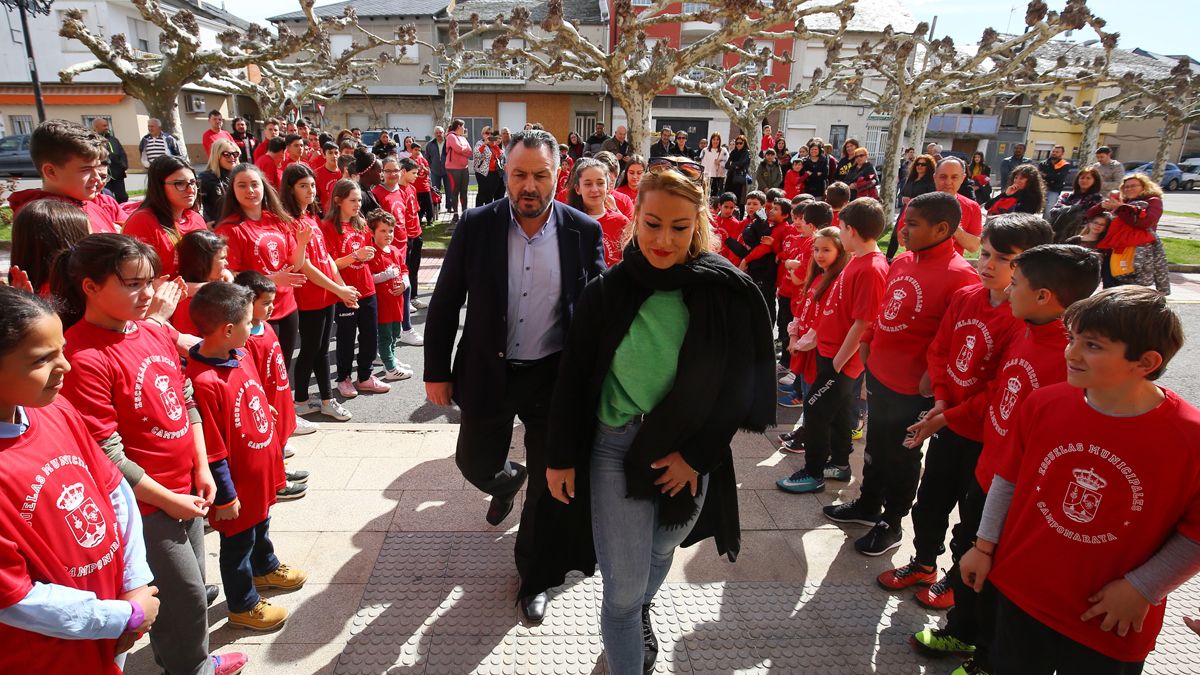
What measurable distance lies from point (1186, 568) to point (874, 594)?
1.50 meters

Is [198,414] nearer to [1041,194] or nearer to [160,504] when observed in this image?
[160,504]

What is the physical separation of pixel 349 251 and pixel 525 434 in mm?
3107

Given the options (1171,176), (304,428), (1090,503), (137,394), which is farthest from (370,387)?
(1171,176)

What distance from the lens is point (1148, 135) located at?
4206 cm

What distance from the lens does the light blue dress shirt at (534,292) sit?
280 cm

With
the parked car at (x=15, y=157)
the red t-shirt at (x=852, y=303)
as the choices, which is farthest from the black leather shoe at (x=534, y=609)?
the parked car at (x=15, y=157)

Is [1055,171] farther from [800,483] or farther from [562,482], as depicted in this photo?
[562,482]

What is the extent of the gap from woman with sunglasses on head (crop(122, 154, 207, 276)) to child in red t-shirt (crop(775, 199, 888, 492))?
3.69 m

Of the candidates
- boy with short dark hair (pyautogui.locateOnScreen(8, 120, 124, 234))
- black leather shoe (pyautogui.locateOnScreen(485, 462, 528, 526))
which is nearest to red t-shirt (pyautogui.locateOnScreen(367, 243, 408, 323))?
boy with short dark hair (pyautogui.locateOnScreen(8, 120, 124, 234))

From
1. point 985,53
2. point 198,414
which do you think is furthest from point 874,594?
point 985,53

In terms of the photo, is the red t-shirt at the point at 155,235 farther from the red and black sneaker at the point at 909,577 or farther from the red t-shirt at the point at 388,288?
the red and black sneaker at the point at 909,577

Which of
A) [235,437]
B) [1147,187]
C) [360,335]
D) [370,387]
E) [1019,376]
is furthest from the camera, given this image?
[1147,187]

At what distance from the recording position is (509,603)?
9.50ft

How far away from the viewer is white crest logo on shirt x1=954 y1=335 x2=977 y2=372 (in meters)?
2.63
